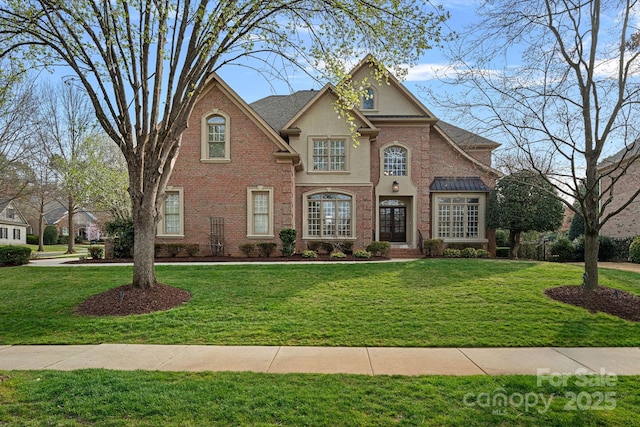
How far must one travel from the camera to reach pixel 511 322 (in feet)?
24.2

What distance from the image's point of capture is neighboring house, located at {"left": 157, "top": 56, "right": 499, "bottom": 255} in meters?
16.9

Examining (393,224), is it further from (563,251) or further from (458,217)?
(563,251)

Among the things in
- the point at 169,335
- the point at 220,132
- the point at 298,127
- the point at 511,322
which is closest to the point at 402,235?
the point at 298,127

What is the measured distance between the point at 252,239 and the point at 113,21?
10.1 metres

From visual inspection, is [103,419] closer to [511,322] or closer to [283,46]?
[511,322]

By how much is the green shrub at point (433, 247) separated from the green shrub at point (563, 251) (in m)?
5.73

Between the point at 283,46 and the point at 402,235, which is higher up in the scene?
the point at 283,46

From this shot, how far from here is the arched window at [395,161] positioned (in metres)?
19.7

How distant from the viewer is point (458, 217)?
19703 millimetres

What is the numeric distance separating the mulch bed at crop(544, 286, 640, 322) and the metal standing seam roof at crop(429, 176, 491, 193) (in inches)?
417

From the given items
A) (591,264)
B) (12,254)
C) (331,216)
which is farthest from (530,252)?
(12,254)

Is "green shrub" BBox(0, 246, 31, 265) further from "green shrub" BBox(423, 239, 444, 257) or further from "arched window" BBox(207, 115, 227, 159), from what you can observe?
"green shrub" BBox(423, 239, 444, 257)

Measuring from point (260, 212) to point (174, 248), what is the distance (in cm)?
401

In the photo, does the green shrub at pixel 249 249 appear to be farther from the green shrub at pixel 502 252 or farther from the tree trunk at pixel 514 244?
the green shrub at pixel 502 252
